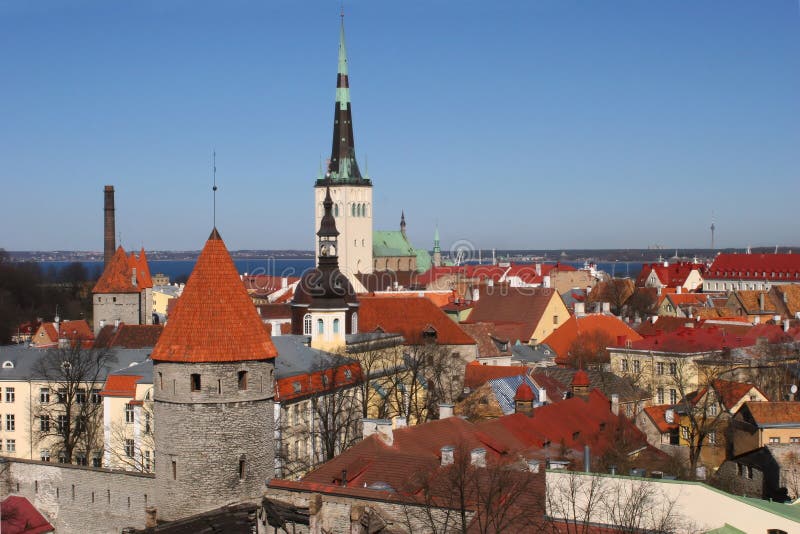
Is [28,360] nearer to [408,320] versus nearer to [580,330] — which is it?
[408,320]

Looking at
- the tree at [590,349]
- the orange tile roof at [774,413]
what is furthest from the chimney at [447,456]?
the tree at [590,349]

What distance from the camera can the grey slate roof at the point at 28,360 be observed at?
4428 centimetres

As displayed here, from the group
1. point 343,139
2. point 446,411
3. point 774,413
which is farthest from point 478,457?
point 343,139

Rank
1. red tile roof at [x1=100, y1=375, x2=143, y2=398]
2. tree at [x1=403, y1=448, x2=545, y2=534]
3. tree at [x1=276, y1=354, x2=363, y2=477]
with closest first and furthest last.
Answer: tree at [x1=403, y1=448, x2=545, y2=534], tree at [x1=276, y1=354, x2=363, y2=477], red tile roof at [x1=100, y1=375, x2=143, y2=398]

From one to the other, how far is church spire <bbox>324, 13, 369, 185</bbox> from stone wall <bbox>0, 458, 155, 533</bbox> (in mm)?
Answer: 77234

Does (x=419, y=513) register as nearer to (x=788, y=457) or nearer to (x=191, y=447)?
(x=191, y=447)

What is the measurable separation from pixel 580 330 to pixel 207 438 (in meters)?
41.9

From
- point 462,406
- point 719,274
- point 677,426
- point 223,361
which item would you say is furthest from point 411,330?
point 719,274

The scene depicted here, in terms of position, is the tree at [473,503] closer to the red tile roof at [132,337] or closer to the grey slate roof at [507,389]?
the grey slate roof at [507,389]

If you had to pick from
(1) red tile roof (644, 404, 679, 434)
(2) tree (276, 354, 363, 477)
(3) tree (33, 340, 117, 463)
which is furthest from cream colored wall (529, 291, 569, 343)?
(3) tree (33, 340, 117, 463)

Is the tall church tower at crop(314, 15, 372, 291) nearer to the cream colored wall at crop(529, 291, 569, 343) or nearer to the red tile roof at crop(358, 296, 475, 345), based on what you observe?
the cream colored wall at crop(529, 291, 569, 343)

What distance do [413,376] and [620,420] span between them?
10751 mm

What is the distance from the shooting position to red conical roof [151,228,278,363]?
78.4 ft

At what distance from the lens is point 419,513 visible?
2164 cm
